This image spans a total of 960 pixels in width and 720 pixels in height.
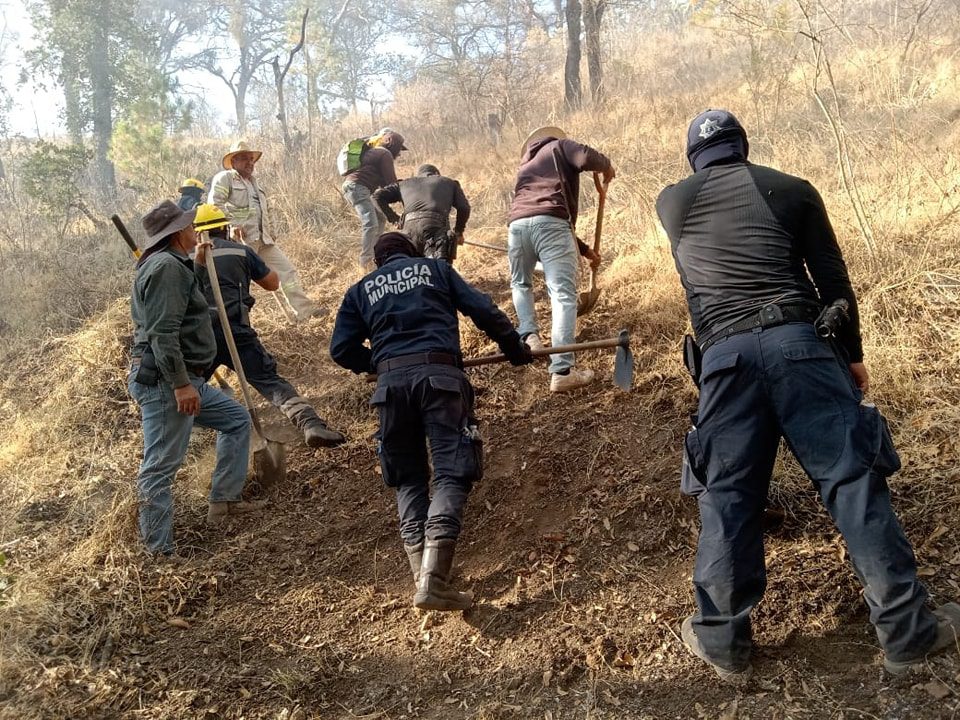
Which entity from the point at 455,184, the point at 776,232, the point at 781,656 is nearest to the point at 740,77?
the point at 455,184

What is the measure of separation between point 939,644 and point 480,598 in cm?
176

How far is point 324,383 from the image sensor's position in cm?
568

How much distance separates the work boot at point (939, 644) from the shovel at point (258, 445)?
3416 mm

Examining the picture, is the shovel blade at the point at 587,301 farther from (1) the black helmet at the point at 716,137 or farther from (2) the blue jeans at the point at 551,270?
(1) the black helmet at the point at 716,137

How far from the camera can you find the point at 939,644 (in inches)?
A: 87.0

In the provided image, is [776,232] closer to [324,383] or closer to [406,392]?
[406,392]

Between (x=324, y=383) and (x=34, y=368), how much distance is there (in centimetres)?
308

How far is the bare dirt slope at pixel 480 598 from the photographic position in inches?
101

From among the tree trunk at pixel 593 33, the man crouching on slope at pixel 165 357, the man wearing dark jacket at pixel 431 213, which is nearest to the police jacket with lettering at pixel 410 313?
the man crouching on slope at pixel 165 357

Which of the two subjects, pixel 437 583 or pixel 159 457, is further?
pixel 159 457

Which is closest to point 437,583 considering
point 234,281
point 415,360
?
point 415,360

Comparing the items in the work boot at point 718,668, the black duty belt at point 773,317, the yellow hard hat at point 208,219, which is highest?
the yellow hard hat at point 208,219

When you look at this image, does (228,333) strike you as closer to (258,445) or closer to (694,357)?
(258,445)

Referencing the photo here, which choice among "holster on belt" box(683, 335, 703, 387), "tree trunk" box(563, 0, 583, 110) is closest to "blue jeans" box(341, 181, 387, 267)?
"holster on belt" box(683, 335, 703, 387)
